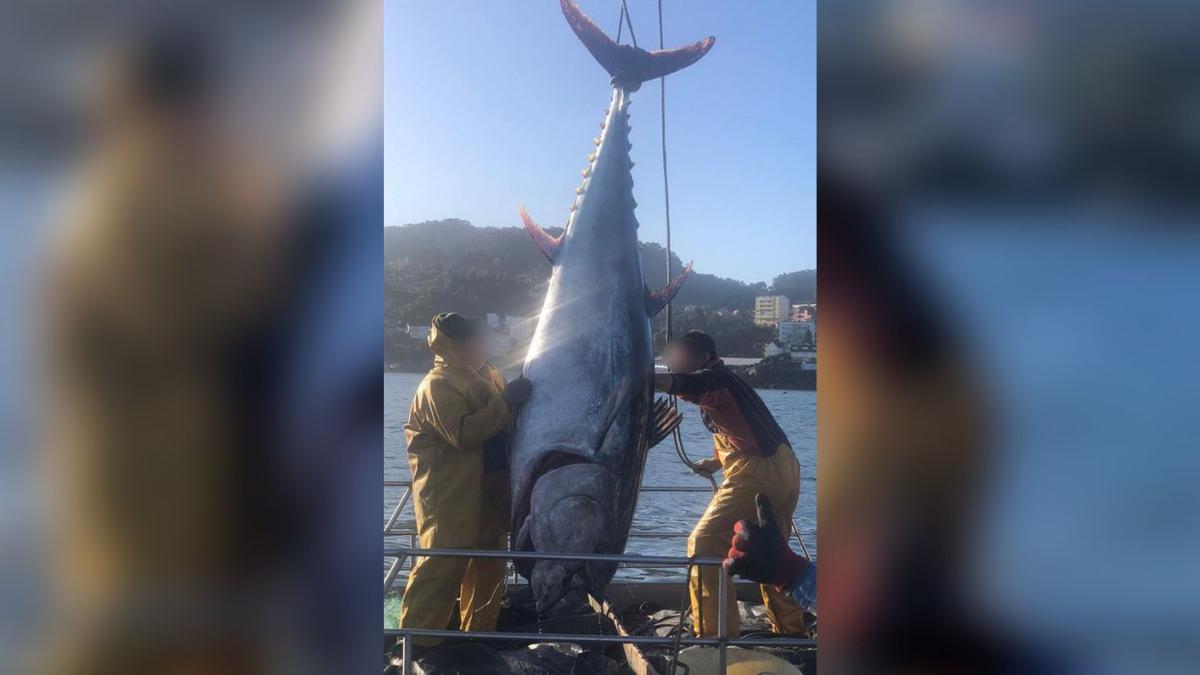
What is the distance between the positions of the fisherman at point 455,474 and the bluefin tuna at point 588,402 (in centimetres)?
11

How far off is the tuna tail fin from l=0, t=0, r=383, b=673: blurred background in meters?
1.50

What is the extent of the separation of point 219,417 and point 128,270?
129 millimetres

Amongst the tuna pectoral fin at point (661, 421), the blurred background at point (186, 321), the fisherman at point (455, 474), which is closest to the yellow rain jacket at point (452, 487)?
the fisherman at point (455, 474)

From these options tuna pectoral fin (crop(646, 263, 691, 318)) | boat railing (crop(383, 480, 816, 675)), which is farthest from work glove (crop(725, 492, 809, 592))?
tuna pectoral fin (crop(646, 263, 691, 318))

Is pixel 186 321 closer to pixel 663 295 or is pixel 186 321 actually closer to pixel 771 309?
pixel 771 309

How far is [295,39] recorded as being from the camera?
61 cm

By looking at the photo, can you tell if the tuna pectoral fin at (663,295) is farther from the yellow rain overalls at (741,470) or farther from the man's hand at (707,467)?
the man's hand at (707,467)

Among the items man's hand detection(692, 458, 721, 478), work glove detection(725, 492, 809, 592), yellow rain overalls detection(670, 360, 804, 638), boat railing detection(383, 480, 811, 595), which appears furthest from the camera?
man's hand detection(692, 458, 721, 478)

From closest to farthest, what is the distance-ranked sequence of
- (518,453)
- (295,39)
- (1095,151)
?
1. (1095,151)
2. (295,39)
3. (518,453)

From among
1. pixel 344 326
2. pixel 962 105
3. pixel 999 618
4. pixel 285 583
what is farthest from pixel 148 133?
pixel 999 618

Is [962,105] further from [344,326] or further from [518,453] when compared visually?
[518,453]

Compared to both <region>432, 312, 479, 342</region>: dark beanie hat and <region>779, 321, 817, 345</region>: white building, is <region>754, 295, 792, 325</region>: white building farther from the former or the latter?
<region>432, 312, 479, 342</region>: dark beanie hat

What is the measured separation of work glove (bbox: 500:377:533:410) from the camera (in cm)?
223

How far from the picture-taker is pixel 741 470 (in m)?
2.23
